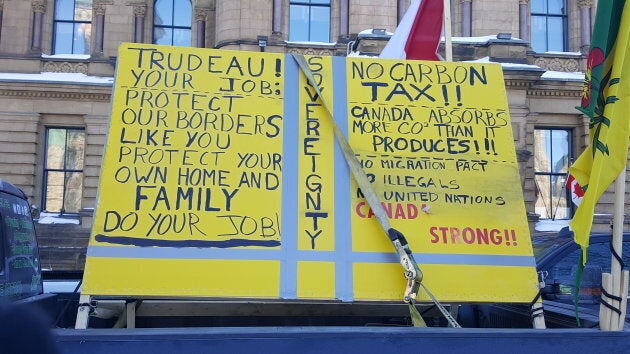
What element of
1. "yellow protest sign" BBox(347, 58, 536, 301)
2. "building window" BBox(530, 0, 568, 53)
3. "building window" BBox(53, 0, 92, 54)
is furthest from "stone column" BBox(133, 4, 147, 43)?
"yellow protest sign" BBox(347, 58, 536, 301)

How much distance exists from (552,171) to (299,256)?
20455mm

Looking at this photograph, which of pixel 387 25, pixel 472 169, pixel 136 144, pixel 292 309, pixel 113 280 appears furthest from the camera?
pixel 387 25

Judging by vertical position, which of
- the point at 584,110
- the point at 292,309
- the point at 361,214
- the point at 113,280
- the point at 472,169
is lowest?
the point at 292,309

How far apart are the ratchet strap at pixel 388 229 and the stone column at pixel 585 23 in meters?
21.7

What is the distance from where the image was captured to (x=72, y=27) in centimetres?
2406

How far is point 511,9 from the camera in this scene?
22.0m

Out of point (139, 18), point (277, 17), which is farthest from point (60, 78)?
point (277, 17)

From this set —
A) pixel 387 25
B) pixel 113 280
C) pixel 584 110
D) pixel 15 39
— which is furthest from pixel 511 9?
pixel 113 280

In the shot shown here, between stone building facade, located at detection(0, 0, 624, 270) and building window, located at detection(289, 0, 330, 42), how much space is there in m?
0.04

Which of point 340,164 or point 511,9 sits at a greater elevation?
point 511,9

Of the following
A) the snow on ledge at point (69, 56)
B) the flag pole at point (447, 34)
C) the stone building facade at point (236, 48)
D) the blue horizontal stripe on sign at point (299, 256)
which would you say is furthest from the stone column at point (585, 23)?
the blue horizontal stripe on sign at point (299, 256)

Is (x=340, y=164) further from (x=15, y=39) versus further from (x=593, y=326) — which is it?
(x=15, y=39)

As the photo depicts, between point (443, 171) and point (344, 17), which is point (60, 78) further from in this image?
point (443, 171)

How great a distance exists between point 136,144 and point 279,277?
1.15m
